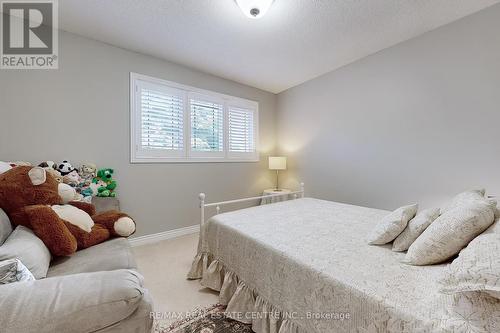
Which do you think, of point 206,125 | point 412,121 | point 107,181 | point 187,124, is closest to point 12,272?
point 107,181

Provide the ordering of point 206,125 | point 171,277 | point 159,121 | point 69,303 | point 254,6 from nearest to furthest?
1. point 69,303
2. point 254,6
3. point 171,277
4. point 159,121
5. point 206,125

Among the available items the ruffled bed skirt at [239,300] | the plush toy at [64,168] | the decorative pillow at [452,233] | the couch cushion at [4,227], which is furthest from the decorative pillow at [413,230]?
the plush toy at [64,168]

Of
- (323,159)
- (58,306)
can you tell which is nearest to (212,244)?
(58,306)

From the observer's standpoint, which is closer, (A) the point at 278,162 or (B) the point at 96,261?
(B) the point at 96,261

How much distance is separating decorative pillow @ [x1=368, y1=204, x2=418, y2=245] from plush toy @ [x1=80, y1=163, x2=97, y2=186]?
2.66 meters

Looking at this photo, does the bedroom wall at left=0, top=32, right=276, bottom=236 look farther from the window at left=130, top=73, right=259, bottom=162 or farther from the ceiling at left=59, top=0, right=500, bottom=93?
the ceiling at left=59, top=0, right=500, bottom=93

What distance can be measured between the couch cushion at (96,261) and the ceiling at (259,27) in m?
2.06

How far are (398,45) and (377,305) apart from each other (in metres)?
2.92

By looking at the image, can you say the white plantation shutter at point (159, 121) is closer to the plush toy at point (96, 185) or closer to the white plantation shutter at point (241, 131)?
the plush toy at point (96, 185)

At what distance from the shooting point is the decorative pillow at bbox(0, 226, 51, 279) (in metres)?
0.92

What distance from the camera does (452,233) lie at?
95 centimetres

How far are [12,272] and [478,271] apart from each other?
164 centimetres

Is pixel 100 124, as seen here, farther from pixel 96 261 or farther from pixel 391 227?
pixel 391 227

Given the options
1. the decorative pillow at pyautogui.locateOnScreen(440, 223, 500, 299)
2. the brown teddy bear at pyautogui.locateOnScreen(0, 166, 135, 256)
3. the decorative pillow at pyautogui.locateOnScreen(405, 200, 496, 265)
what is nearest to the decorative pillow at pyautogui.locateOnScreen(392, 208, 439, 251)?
the decorative pillow at pyautogui.locateOnScreen(405, 200, 496, 265)
